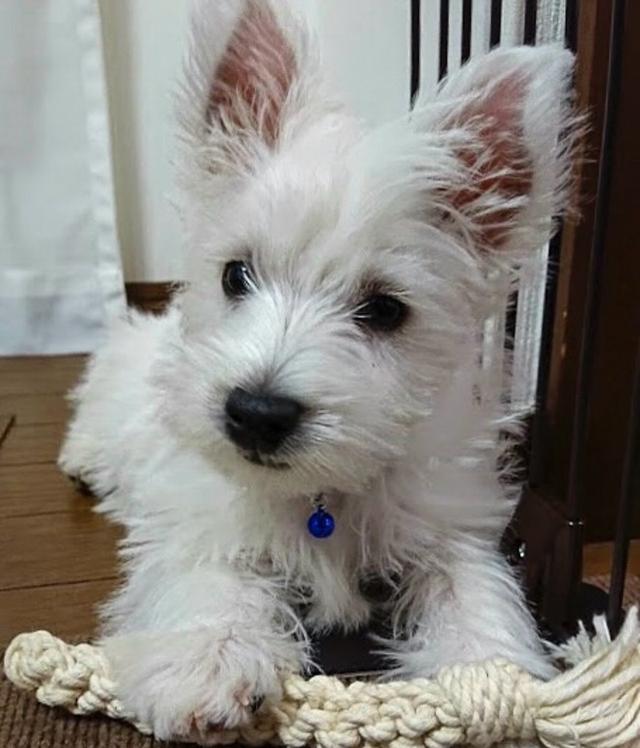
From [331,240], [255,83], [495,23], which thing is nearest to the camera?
[331,240]

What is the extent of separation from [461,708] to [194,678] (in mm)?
239

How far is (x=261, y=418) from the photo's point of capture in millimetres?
956

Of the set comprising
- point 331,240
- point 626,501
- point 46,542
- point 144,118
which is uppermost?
point 144,118

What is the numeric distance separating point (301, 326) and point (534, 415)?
40 cm

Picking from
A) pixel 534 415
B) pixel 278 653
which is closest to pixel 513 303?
pixel 534 415

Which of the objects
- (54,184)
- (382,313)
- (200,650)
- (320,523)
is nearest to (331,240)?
(382,313)

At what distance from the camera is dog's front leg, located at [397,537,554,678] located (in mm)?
1049

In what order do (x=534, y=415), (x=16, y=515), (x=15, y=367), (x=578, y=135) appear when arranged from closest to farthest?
1. (x=578, y=135)
2. (x=534, y=415)
3. (x=16, y=515)
4. (x=15, y=367)

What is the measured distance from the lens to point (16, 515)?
65.7 inches

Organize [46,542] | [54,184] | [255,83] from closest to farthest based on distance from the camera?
[255,83] < [46,542] < [54,184]

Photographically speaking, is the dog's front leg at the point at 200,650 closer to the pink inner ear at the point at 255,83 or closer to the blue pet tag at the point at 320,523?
the blue pet tag at the point at 320,523

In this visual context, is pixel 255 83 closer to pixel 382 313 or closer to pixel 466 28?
pixel 382 313

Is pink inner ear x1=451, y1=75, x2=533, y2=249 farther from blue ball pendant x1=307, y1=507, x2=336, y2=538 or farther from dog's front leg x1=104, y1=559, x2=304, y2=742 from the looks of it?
dog's front leg x1=104, y1=559, x2=304, y2=742

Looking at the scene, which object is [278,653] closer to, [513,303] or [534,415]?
[534,415]
